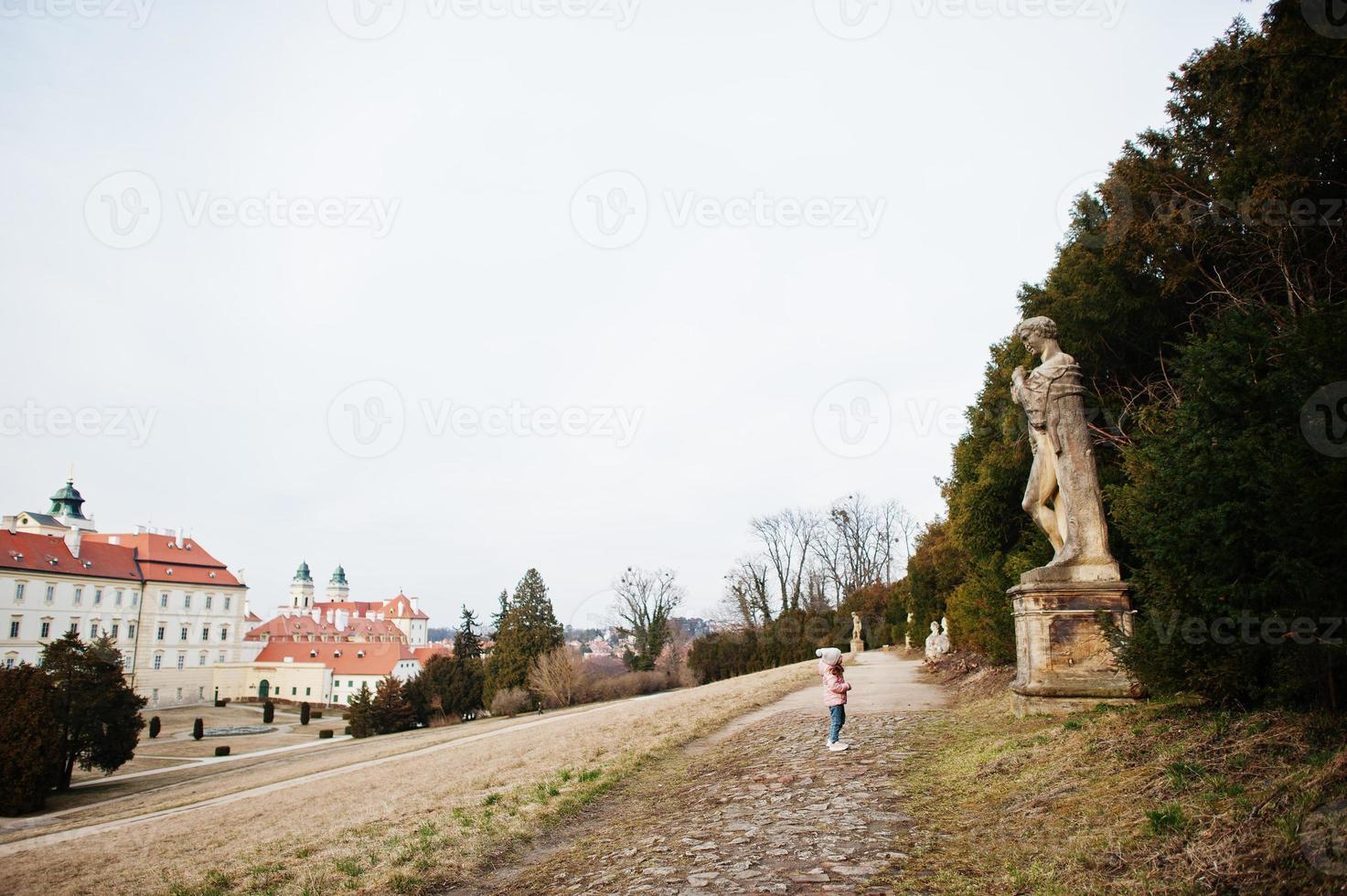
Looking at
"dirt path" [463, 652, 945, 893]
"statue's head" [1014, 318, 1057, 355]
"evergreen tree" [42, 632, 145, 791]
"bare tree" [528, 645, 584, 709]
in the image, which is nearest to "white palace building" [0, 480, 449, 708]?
"bare tree" [528, 645, 584, 709]

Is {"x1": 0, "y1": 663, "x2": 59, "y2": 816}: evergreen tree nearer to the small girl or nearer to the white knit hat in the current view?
the small girl

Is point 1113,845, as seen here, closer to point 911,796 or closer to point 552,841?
point 911,796

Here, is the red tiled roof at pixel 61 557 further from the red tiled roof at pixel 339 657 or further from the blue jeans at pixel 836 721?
the blue jeans at pixel 836 721

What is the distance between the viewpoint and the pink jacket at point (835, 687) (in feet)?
27.7

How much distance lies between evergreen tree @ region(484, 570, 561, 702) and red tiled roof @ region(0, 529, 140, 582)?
40394 mm

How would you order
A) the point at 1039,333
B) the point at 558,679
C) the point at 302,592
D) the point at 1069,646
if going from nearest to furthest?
the point at 1069,646 < the point at 1039,333 < the point at 558,679 < the point at 302,592

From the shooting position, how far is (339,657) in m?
75.7

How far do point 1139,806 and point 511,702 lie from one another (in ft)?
131

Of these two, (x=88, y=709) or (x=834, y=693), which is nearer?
(x=834, y=693)

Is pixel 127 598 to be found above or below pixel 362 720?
above

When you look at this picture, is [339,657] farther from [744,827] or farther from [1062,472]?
[1062,472]

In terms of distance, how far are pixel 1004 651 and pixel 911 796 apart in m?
7.13

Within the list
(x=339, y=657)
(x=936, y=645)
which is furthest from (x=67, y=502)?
(x=936, y=645)

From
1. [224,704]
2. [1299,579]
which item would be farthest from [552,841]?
[224,704]
